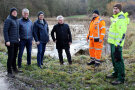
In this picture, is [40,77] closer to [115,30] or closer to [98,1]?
[115,30]

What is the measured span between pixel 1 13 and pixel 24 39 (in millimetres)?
19217

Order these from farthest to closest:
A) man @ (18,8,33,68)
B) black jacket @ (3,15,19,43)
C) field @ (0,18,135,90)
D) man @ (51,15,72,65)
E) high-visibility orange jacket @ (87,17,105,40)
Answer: man @ (51,15,72,65) < high-visibility orange jacket @ (87,17,105,40) < man @ (18,8,33,68) < black jacket @ (3,15,19,43) < field @ (0,18,135,90)

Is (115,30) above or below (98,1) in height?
below

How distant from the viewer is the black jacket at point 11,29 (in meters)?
4.67

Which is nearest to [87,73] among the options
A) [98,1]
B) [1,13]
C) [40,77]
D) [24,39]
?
[40,77]

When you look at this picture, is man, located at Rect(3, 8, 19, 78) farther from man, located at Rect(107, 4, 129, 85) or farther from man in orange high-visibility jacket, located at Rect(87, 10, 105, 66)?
man, located at Rect(107, 4, 129, 85)

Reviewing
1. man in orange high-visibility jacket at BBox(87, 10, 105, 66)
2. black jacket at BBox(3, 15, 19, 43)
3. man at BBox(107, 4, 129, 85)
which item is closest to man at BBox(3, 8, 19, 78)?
black jacket at BBox(3, 15, 19, 43)

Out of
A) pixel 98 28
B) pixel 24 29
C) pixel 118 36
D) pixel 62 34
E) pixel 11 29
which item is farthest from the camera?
pixel 62 34

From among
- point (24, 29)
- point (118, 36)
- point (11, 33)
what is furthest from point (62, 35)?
point (118, 36)

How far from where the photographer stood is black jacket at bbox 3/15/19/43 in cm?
467

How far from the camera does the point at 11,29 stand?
4820mm

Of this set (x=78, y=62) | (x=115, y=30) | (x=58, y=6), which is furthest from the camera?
(x=58, y=6)

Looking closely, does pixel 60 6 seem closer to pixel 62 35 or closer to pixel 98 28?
pixel 62 35

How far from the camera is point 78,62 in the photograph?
6727 millimetres
